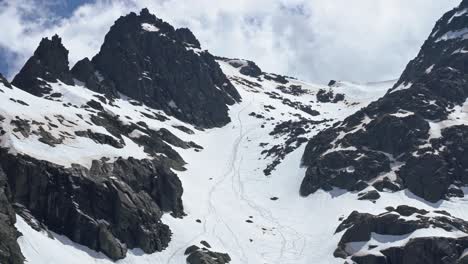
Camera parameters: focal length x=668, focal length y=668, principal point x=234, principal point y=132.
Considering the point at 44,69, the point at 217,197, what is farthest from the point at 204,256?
the point at 44,69

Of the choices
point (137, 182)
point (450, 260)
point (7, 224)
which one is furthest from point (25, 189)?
point (450, 260)

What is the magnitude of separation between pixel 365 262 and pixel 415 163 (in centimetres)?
3852

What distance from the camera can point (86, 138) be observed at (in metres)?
118

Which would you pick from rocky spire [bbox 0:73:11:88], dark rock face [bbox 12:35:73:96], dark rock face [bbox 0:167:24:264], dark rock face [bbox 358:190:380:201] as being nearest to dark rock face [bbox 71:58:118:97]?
dark rock face [bbox 12:35:73:96]

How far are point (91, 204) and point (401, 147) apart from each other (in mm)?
71391

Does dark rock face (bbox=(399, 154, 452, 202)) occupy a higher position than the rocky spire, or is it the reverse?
dark rock face (bbox=(399, 154, 452, 202))

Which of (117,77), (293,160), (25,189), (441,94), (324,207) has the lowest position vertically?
(25,189)

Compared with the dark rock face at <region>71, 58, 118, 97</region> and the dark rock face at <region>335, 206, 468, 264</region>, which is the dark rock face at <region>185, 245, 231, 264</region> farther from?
the dark rock face at <region>71, 58, 118, 97</region>

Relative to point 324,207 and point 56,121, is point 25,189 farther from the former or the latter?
point 324,207

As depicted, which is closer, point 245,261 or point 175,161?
point 245,261

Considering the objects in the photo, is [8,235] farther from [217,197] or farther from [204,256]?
[217,197]

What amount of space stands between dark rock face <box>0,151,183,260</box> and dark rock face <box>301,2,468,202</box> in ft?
142

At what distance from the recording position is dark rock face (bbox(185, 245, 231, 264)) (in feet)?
316

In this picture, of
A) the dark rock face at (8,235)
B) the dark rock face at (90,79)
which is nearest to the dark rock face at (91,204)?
the dark rock face at (8,235)
